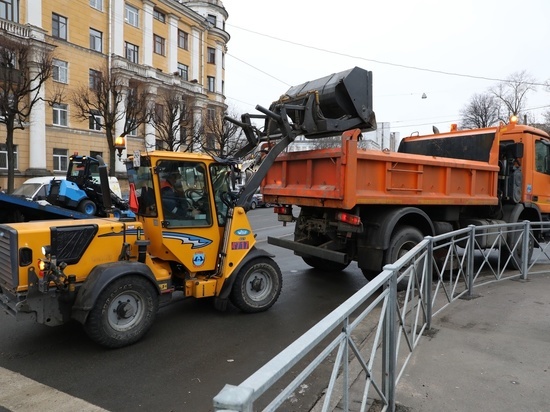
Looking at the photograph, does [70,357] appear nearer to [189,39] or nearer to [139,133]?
[139,133]

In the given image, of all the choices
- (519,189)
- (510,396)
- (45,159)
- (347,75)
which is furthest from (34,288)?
(45,159)

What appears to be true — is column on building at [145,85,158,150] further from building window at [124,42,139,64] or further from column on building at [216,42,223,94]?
column on building at [216,42,223,94]

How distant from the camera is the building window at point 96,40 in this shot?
99.2 feet

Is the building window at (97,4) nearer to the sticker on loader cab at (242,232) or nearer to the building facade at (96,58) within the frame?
the building facade at (96,58)

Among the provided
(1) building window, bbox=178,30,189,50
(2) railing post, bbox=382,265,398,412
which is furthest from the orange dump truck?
(1) building window, bbox=178,30,189,50

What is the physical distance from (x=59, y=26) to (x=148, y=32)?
802 cm

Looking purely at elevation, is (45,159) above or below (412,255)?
above

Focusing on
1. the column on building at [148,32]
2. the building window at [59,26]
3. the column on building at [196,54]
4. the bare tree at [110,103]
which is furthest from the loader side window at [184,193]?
the column on building at [196,54]

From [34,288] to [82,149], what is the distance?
1095 inches

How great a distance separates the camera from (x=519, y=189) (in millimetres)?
8539

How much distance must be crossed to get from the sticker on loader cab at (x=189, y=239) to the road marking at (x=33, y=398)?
2052mm

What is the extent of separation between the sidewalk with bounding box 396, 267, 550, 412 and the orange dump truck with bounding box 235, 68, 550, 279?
1621mm

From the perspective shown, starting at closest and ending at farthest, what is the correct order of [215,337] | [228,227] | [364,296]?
[364,296] → [215,337] → [228,227]

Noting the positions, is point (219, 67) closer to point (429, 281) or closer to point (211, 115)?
point (211, 115)
